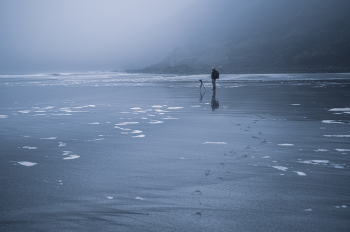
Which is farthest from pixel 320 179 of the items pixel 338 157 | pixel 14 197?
pixel 14 197

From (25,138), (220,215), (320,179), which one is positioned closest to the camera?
(220,215)

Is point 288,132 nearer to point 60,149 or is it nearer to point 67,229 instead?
point 60,149

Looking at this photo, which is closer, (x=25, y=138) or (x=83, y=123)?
(x=25, y=138)

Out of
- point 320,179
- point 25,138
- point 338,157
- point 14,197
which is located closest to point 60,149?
point 25,138

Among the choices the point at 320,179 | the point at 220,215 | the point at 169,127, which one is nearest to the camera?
the point at 220,215

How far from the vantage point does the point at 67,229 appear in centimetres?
415

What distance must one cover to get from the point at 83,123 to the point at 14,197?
8.08 m

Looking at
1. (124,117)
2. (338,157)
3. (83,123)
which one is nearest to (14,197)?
(338,157)

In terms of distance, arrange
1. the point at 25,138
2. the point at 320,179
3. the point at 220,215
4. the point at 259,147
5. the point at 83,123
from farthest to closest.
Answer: the point at 83,123, the point at 25,138, the point at 259,147, the point at 320,179, the point at 220,215

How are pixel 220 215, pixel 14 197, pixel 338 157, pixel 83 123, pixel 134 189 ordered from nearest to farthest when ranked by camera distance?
pixel 220 215 < pixel 14 197 < pixel 134 189 < pixel 338 157 < pixel 83 123

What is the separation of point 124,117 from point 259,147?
7.66 metres

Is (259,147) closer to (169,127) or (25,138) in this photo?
(169,127)

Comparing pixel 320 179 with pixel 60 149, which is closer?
pixel 320 179

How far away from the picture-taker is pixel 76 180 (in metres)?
6.04
